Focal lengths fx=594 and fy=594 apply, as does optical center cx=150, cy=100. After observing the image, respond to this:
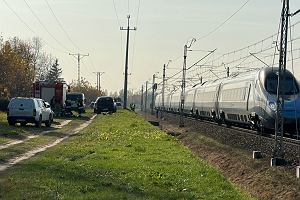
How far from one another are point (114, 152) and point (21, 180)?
24.8 feet

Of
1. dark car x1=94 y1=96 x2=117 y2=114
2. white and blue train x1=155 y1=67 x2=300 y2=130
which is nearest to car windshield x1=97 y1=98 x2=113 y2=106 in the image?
dark car x1=94 y1=96 x2=117 y2=114

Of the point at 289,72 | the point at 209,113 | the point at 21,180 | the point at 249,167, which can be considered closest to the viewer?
the point at 21,180

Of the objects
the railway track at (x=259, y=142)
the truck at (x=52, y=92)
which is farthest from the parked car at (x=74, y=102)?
the railway track at (x=259, y=142)

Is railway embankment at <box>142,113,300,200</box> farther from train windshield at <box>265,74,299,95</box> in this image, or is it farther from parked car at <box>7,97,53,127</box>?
parked car at <box>7,97,53,127</box>

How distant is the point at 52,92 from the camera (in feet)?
188

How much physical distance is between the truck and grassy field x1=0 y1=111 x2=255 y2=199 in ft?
120

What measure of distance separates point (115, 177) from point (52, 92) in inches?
1743

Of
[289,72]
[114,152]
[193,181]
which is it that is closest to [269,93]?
[289,72]

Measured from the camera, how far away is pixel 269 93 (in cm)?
2788

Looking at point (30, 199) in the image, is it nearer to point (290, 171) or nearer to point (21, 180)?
point (21, 180)

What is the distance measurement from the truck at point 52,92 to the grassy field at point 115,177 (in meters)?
36.6

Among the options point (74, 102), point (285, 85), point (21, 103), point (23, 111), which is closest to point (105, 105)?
point (74, 102)

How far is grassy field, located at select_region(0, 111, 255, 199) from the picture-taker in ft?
37.7

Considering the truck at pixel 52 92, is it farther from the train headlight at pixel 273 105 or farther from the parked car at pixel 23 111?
the train headlight at pixel 273 105
